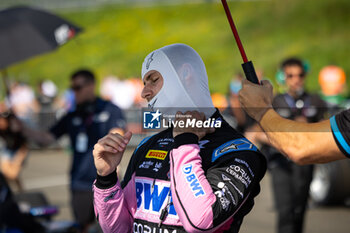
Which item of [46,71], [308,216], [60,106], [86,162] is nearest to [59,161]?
[60,106]

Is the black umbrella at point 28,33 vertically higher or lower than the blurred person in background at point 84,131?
higher

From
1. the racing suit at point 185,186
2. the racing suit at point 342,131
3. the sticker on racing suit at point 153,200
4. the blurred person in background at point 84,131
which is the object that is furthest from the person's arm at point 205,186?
the blurred person in background at point 84,131

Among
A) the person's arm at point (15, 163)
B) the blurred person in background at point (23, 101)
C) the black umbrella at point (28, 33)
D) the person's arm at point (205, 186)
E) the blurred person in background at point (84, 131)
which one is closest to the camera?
the person's arm at point (205, 186)

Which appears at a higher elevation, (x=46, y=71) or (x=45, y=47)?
(x=45, y=47)

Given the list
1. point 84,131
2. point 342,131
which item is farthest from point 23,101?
point 342,131

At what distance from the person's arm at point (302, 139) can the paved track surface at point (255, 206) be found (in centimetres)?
157

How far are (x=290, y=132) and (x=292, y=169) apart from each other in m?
3.62

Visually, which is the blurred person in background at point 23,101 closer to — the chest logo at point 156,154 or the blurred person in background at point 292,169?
the blurred person in background at point 292,169

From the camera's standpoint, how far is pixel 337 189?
8.35 metres

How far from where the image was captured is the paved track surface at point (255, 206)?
24.3 feet

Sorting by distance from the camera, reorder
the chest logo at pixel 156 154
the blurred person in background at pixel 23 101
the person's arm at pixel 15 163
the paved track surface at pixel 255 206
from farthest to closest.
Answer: the blurred person in background at pixel 23 101 < the person's arm at pixel 15 163 < the paved track surface at pixel 255 206 < the chest logo at pixel 156 154

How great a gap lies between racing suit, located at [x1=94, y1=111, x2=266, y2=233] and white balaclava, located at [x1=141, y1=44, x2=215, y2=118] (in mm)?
130

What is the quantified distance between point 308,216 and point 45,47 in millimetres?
4896

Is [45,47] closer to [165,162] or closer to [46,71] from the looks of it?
[165,162]
